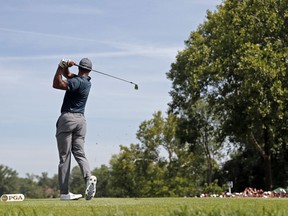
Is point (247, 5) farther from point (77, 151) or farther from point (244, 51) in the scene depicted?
point (77, 151)

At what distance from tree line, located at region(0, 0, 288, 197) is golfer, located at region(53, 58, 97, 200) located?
25.8 meters

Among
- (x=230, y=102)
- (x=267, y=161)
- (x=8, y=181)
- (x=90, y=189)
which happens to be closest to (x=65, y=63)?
(x=90, y=189)

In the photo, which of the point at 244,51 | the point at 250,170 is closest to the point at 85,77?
the point at 244,51

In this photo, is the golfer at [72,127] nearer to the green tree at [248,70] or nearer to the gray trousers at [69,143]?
the gray trousers at [69,143]

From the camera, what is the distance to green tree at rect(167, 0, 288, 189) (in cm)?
3569

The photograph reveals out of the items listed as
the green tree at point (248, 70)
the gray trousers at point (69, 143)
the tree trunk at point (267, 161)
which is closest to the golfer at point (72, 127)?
the gray trousers at point (69, 143)

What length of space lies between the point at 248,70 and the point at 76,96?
26.7 m

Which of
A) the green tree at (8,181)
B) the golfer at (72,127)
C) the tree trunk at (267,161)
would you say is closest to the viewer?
the golfer at (72,127)

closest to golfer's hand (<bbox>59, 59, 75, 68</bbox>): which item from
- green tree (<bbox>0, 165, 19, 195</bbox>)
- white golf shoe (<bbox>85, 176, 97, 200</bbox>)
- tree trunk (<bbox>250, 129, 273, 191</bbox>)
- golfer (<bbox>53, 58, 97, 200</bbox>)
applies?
golfer (<bbox>53, 58, 97, 200</bbox>)

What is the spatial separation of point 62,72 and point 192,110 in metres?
38.3

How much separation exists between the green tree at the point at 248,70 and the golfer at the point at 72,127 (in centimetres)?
2574

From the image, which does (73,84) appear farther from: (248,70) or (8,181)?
(8,181)

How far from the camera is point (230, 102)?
39562 millimetres

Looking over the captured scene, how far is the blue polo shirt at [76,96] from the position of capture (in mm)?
10141
